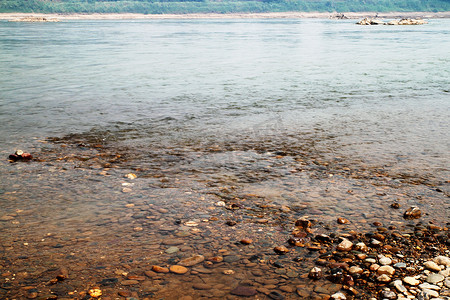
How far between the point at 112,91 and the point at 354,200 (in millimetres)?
11388

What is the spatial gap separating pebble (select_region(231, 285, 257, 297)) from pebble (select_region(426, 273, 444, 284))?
67.7 inches

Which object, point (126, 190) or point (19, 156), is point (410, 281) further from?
point (19, 156)

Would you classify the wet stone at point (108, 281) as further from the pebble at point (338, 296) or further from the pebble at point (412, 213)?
the pebble at point (412, 213)

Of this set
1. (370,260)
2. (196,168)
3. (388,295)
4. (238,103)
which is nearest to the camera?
(388,295)

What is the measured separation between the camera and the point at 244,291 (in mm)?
3928

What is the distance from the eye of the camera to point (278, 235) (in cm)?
495

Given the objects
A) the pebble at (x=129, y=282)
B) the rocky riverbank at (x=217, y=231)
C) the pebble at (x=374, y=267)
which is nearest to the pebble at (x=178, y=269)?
the rocky riverbank at (x=217, y=231)

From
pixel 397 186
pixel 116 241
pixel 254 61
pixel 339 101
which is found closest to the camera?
pixel 116 241

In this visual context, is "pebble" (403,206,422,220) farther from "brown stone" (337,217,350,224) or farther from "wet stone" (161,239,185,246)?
"wet stone" (161,239,185,246)

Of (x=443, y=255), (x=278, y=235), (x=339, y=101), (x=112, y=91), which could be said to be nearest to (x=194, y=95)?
(x=112, y=91)

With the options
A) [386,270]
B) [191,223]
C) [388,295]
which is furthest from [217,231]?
[388,295]

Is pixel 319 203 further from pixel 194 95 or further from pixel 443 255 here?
pixel 194 95

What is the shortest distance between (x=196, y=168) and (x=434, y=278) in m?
4.28

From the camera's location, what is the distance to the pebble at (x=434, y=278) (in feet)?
13.1
